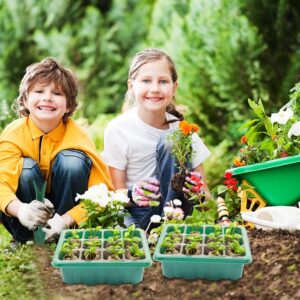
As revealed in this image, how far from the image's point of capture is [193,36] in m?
6.41

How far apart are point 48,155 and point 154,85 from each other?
672 mm

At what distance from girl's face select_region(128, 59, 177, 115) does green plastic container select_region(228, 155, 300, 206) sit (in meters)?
0.58

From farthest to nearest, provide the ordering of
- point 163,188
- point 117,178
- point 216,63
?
point 216,63 → point 117,178 → point 163,188

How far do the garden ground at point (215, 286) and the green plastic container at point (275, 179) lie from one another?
53 centimetres

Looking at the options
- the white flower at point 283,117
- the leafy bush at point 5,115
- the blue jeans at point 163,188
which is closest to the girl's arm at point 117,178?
the blue jeans at point 163,188

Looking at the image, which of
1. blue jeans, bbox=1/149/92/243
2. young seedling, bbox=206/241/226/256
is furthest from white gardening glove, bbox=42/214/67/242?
young seedling, bbox=206/241/226/256

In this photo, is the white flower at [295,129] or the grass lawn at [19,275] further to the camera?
the white flower at [295,129]

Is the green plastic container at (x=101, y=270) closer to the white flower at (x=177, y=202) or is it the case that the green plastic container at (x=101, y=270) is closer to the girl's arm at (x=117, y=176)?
the white flower at (x=177, y=202)

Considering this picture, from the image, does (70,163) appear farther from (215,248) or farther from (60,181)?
(215,248)

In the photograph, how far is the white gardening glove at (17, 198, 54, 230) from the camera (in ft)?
11.0

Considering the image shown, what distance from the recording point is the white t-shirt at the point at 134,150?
159 inches

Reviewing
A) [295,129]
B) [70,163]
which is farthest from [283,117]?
[70,163]

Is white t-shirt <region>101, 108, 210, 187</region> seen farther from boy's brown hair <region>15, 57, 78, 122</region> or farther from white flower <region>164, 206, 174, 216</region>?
white flower <region>164, 206, 174, 216</region>

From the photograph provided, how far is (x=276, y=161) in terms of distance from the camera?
351cm
